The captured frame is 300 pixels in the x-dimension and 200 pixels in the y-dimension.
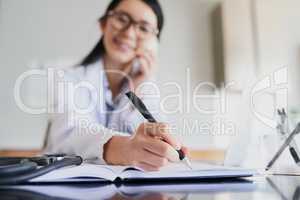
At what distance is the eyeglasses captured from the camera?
1123 millimetres

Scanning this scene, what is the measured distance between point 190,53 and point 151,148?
2.21 feet

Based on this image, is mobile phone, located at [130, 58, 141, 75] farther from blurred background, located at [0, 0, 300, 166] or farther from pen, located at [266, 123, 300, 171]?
pen, located at [266, 123, 300, 171]

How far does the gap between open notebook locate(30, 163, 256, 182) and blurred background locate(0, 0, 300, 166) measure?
22.1 inches

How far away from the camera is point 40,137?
1079mm

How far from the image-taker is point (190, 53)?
1142mm

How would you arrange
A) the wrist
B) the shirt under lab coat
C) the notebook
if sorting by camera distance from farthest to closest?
the shirt under lab coat, the wrist, the notebook

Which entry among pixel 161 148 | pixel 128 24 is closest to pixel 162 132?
pixel 161 148

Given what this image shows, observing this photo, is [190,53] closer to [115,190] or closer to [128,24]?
[128,24]

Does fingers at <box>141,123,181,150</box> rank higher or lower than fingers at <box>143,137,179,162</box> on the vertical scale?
higher

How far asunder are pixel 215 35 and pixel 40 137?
698mm

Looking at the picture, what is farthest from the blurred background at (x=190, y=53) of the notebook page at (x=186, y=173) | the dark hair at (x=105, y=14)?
the notebook page at (x=186, y=173)

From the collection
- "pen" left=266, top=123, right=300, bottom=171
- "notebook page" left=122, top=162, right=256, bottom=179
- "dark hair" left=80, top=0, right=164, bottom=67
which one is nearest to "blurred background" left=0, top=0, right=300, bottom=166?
"dark hair" left=80, top=0, right=164, bottom=67

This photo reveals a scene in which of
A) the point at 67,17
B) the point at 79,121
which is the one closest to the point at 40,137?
the point at 79,121

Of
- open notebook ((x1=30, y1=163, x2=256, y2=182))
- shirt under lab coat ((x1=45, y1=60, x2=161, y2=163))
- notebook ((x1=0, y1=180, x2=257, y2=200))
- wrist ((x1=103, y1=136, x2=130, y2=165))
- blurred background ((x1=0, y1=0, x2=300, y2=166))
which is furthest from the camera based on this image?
blurred background ((x1=0, y1=0, x2=300, y2=166))
